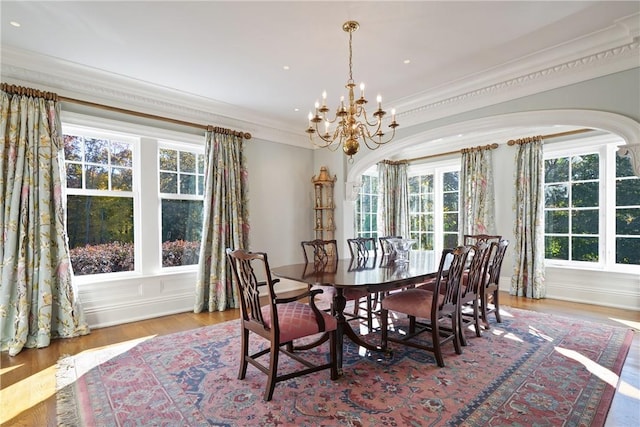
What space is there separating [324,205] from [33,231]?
150 inches

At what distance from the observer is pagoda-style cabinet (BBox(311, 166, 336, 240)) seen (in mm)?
5504

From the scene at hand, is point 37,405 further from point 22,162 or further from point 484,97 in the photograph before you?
point 484,97

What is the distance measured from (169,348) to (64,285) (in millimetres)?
1338

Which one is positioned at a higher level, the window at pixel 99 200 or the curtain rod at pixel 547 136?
the curtain rod at pixel 547 136

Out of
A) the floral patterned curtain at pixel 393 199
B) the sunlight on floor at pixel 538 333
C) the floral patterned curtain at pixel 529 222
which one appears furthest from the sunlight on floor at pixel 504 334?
the floral patterned curtain at pixel 393 199

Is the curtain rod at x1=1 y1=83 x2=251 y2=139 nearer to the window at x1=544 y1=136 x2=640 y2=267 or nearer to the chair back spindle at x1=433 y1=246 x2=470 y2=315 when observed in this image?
the chair back spindle at x1=433 y1=246 x2=470 y2=315

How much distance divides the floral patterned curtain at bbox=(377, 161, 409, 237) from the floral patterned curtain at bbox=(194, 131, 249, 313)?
125 inches

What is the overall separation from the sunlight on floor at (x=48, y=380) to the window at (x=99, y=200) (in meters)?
1.18

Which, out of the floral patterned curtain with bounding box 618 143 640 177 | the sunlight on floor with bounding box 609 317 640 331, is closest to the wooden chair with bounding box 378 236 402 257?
the floral patterned curtain with bounding box 618 143 640 177

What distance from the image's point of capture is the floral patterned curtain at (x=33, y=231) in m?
3.00

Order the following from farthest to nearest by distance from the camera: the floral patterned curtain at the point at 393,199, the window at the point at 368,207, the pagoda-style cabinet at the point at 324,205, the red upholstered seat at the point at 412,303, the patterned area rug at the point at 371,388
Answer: the floral patterned curtain at the point at 393,199 → the window at the point at 368,207 → the pagoda-style cabinet at the point at 324,205 → the red upholstered seat at the point at 412,303 → the patterned area rug at the point at 371,388

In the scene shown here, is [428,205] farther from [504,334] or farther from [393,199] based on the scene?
[504,334]

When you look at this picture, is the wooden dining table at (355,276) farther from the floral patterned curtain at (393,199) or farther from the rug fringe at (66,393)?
the floral patterned curtain at (393,199)

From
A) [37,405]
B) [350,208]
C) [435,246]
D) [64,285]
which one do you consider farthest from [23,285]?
[435,246]
